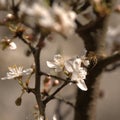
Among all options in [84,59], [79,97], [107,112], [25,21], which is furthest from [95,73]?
[107,112]

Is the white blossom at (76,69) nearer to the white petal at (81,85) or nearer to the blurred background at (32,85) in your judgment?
the white petal at (81,85)

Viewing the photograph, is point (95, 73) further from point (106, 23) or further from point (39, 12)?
point (39, 12)

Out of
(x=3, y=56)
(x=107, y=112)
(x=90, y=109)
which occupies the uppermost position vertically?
(x=90, y=109)

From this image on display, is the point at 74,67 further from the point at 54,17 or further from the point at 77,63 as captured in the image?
the point at 54,17

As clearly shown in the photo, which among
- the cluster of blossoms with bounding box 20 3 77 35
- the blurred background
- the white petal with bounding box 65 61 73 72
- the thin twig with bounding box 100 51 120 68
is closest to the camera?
the cluster of blossoms with bounding box 20 3 77 35

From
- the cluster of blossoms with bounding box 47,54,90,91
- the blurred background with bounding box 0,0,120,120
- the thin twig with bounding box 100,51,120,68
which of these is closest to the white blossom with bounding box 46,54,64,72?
the cluster of blossoms with bounding box 47,54,90,91

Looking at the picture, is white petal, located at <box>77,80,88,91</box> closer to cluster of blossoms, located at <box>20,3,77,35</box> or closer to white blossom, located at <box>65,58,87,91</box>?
white blossom, located at <box>65,58,87,91</box>
